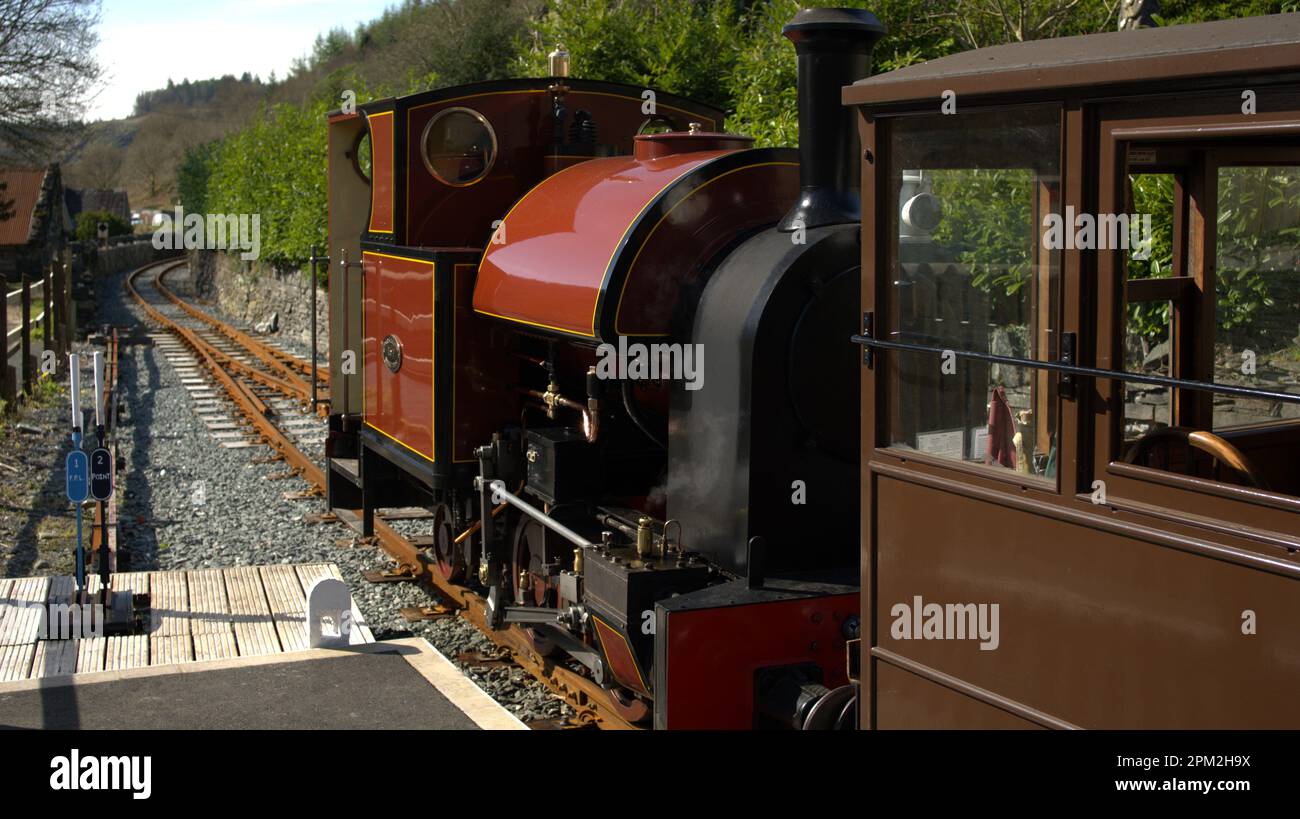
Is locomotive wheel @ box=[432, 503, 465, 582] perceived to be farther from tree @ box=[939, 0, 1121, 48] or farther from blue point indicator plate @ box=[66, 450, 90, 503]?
tree @ box=[939, 0, 1121, 48]

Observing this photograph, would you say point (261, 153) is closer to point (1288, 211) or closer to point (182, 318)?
point (182, 318)

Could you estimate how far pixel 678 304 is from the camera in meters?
5.41

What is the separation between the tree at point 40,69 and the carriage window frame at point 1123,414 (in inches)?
1390

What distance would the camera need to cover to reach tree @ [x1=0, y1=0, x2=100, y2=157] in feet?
109

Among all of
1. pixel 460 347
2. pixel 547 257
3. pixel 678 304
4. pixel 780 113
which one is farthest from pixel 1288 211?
pixel 780 113

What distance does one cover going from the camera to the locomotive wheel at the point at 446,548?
316 inches

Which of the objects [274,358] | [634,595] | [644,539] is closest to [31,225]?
[274,358]

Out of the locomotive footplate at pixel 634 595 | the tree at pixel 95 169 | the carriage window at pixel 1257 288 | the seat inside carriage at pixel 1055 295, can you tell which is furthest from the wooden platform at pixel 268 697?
the tree at pixel 95 169

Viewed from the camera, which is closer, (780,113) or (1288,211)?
(1288,211)

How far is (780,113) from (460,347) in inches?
254

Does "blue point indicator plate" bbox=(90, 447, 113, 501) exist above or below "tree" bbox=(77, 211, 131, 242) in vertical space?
below

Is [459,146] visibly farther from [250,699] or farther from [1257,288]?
[1257,288]

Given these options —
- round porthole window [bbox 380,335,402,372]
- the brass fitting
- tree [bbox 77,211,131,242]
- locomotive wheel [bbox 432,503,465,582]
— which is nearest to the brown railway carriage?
the brass fitting

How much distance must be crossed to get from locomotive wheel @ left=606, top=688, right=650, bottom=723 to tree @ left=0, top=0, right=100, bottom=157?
33.0 meters
